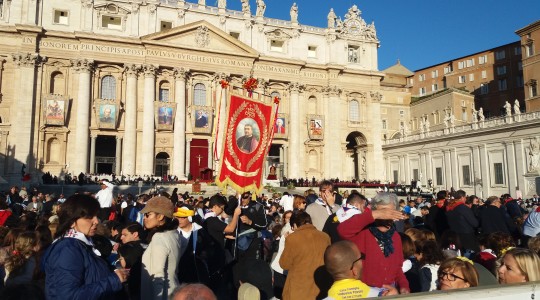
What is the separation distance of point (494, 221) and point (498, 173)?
98.1 ft

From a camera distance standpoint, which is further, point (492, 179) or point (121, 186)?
point (492, 179)

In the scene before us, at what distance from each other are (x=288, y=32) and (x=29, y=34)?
25265mm

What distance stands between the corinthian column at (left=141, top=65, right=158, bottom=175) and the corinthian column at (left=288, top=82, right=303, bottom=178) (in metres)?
14.3

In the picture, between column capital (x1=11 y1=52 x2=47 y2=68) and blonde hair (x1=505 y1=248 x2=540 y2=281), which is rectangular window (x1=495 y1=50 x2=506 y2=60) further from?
blonde hair (x1=505 y1=248 x2=540 y2=281)

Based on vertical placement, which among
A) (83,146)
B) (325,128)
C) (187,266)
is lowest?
(187,266)

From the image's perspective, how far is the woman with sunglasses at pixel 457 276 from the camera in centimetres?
363

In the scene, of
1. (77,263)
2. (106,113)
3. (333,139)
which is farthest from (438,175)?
(77,263)

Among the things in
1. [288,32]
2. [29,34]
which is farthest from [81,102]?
[288,32]

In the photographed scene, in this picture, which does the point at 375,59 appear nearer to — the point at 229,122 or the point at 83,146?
the point at 83,146

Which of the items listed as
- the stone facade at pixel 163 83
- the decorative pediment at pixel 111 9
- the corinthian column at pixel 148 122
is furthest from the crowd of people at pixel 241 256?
the decorative pediment at pixel 111 9

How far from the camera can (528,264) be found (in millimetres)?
3670

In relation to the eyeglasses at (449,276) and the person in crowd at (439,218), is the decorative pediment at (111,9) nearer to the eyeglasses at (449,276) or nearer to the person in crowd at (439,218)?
the person in crowd at (439,218)

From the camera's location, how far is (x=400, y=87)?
2450 inches

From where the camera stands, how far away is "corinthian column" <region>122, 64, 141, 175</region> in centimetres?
3619
